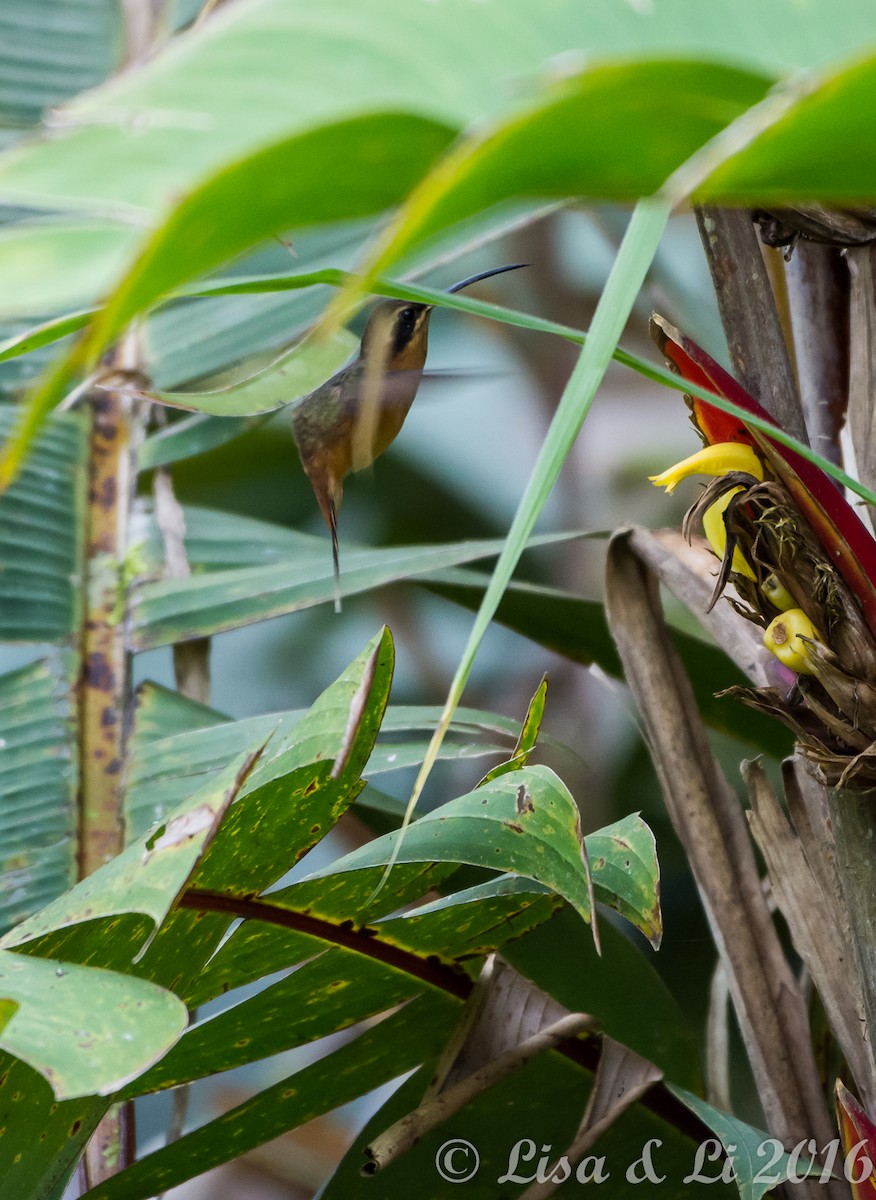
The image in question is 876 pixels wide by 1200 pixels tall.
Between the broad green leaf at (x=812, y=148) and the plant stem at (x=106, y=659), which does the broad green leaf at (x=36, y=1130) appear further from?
the broad green leaf at (x=812, y=148)

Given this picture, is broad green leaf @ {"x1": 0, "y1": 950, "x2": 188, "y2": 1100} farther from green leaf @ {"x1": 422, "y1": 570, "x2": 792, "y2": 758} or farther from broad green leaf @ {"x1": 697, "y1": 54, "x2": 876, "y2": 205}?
green leaf @ {"x1": 422, "y1": 570, "x2": 792, "y2": 758}

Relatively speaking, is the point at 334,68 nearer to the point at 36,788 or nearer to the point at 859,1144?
the point at 859,1144

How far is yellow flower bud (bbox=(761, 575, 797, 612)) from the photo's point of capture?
0.91ft

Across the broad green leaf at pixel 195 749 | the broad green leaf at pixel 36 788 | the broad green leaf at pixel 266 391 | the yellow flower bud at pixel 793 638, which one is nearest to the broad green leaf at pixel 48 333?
the broad green leaf at pixel 266 391

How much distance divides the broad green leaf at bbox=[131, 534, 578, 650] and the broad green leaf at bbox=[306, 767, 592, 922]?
A: 279 millimetres

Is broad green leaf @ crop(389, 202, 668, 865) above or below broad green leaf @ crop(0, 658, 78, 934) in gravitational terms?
above

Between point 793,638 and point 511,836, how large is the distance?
136 mm

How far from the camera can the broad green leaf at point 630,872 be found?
36 centimetres

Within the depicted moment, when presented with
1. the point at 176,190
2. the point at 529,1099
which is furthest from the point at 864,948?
the point at 176,190

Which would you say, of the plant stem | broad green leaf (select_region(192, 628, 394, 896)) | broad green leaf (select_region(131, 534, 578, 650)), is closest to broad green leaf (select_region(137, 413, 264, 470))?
the plant stem

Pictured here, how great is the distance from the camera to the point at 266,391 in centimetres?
42

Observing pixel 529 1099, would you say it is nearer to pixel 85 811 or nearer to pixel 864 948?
pixel 864 948

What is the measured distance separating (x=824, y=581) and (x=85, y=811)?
20.1 inches

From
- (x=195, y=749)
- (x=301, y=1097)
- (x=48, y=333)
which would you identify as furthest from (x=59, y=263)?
(x=195, y=749)
